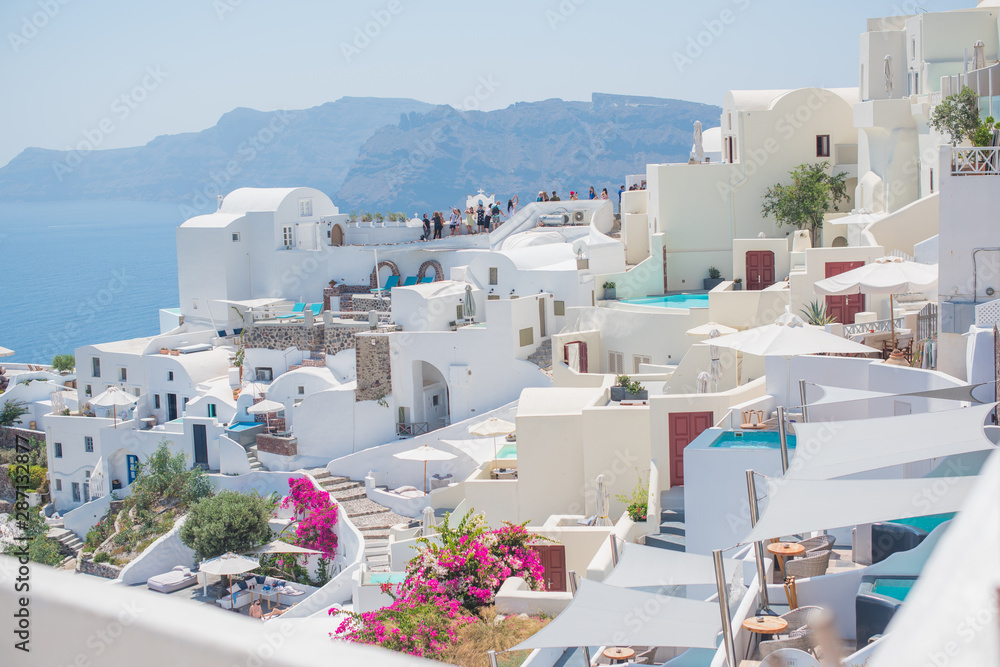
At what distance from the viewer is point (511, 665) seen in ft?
37.0

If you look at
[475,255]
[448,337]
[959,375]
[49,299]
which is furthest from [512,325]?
[49,299]

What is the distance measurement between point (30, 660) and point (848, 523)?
18.2 ft

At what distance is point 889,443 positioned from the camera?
795cm

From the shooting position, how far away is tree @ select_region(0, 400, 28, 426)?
138ft

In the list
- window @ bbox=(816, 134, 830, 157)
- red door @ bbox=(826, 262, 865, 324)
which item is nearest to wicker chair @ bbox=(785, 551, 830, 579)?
red door @ bbox=(826, 262, 865, 324)

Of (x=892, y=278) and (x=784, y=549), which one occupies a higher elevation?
(x=892, y=278)

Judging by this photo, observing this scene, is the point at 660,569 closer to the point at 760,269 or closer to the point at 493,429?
the point at 493,429

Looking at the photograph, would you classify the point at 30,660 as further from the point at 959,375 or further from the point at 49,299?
the point at 49,299

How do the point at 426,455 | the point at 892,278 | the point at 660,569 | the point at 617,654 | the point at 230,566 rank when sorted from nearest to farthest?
the point at 660,569 → the point at 617,654 → the point at 892,278 → the point at 230,566 → the point at 426,455

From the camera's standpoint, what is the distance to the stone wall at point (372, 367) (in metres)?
31.4

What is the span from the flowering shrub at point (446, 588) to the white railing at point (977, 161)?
834 centimetres

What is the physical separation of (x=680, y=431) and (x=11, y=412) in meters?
34.0

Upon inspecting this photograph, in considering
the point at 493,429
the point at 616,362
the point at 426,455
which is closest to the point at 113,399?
the point at 426,455

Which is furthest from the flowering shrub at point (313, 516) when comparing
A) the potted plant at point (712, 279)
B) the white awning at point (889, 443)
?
the white awning at point (889, 443)
